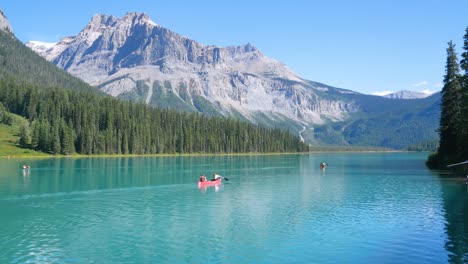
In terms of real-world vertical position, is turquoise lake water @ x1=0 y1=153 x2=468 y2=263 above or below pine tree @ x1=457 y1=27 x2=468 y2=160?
below

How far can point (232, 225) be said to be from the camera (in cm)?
4734

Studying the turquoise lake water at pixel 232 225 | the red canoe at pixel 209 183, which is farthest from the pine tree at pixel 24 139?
the red canoe at pixel 209 183

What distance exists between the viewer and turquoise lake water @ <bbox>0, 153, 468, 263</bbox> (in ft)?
116

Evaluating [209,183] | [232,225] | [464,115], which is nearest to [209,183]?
[209,183]

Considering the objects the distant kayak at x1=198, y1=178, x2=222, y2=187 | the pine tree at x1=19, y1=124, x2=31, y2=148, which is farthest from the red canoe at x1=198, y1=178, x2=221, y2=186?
the pine tree at x1=19, y1=124, x2=31, y2=148

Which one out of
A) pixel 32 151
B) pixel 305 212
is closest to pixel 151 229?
pixel 305 212

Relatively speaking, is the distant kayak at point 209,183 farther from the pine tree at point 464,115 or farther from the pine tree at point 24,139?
the pine tree at point 24,139

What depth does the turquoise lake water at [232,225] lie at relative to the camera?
35438 mm

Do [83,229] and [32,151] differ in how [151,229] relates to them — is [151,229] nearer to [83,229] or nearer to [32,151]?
[83,229]

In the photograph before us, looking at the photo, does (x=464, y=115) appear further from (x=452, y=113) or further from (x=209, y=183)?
(x=209, y=183)

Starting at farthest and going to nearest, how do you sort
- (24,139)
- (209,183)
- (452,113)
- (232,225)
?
(24,139), (452,113), (209,183), (232,225)

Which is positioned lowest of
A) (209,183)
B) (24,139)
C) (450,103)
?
(209,183)

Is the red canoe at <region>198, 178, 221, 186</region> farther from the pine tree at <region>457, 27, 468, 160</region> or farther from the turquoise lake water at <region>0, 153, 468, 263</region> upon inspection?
the pine tree at <region>457, 27, 468, 160</region>

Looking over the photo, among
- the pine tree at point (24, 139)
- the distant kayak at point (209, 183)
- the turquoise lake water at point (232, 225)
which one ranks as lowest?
the turquoise lake water at point (232, 225)
